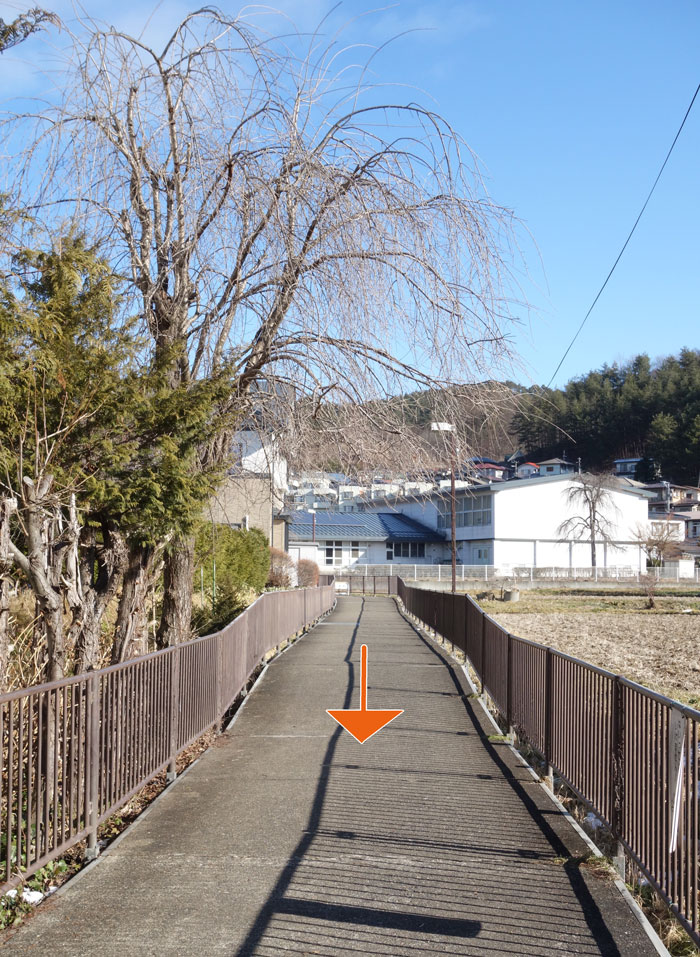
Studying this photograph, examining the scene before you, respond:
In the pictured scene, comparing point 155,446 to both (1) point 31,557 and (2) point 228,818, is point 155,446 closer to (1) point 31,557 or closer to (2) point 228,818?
(1) point 31,557

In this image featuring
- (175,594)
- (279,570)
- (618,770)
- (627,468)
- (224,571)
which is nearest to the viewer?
(618,770)

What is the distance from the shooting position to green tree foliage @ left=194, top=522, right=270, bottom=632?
16.8 meters

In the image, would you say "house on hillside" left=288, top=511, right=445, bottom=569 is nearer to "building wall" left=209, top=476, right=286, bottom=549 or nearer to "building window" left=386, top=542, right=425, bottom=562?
"building window" left=386, top=542, right=425, bottom=562

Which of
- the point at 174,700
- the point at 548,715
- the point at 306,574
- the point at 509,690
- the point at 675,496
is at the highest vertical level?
the point at 675,496

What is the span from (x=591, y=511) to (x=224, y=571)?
191 feet

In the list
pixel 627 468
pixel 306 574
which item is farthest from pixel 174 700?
pixel 627 468

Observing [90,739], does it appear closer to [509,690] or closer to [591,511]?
[509,690]

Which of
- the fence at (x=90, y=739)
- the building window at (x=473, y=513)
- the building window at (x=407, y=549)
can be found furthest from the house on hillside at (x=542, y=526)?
the fence at (x=90, y=739)

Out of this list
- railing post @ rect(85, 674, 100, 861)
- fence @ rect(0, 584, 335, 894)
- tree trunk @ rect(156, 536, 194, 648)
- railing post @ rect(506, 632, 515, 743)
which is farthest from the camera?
tree trunk @ rect(156, 536, 194, 648)

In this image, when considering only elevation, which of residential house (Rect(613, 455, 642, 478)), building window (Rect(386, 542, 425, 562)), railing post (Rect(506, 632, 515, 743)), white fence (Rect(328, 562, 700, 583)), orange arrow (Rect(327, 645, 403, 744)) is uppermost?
residential house (Rect(613, 455, 642, 478))

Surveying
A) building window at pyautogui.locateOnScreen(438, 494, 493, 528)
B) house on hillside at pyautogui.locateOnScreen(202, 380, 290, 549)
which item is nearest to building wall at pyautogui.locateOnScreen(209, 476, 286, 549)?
house on hillside at pyautogui.locateOnScreen(202, 380, 290, 549)

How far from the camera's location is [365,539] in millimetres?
83688

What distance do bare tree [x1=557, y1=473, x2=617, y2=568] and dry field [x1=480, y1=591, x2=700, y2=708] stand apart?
17882mm

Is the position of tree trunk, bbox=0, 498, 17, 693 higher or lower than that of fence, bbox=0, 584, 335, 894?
higher
